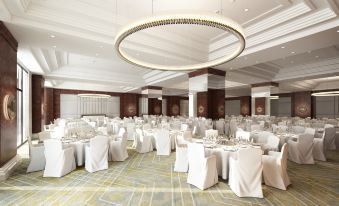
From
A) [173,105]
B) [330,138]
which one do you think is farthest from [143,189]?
[173,105]

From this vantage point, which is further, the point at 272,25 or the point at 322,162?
the point at 272,25

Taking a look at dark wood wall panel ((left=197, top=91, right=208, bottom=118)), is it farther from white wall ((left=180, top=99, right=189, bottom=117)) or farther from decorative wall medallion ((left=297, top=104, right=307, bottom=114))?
white wall ((left=180, top=99, right=189, bottom=117))

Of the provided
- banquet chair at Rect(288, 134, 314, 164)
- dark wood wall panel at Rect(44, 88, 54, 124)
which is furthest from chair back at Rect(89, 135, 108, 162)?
dark wood wall panel at Rect(44, 88, 54, 124)

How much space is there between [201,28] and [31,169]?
675cm

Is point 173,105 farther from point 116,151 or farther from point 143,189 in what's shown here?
point 143,189

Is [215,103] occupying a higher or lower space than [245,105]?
higher

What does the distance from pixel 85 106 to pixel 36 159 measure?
1546cm

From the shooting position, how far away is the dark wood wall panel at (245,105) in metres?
22.8

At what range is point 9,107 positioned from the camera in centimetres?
488

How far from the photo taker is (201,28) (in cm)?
729

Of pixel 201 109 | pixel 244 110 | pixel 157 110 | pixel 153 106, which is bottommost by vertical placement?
pixel 244 110

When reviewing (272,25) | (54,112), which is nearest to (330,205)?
(272,25)

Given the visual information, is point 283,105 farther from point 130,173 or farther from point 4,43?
point 4,43

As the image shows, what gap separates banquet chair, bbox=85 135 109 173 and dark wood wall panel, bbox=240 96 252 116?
67.7 ft
